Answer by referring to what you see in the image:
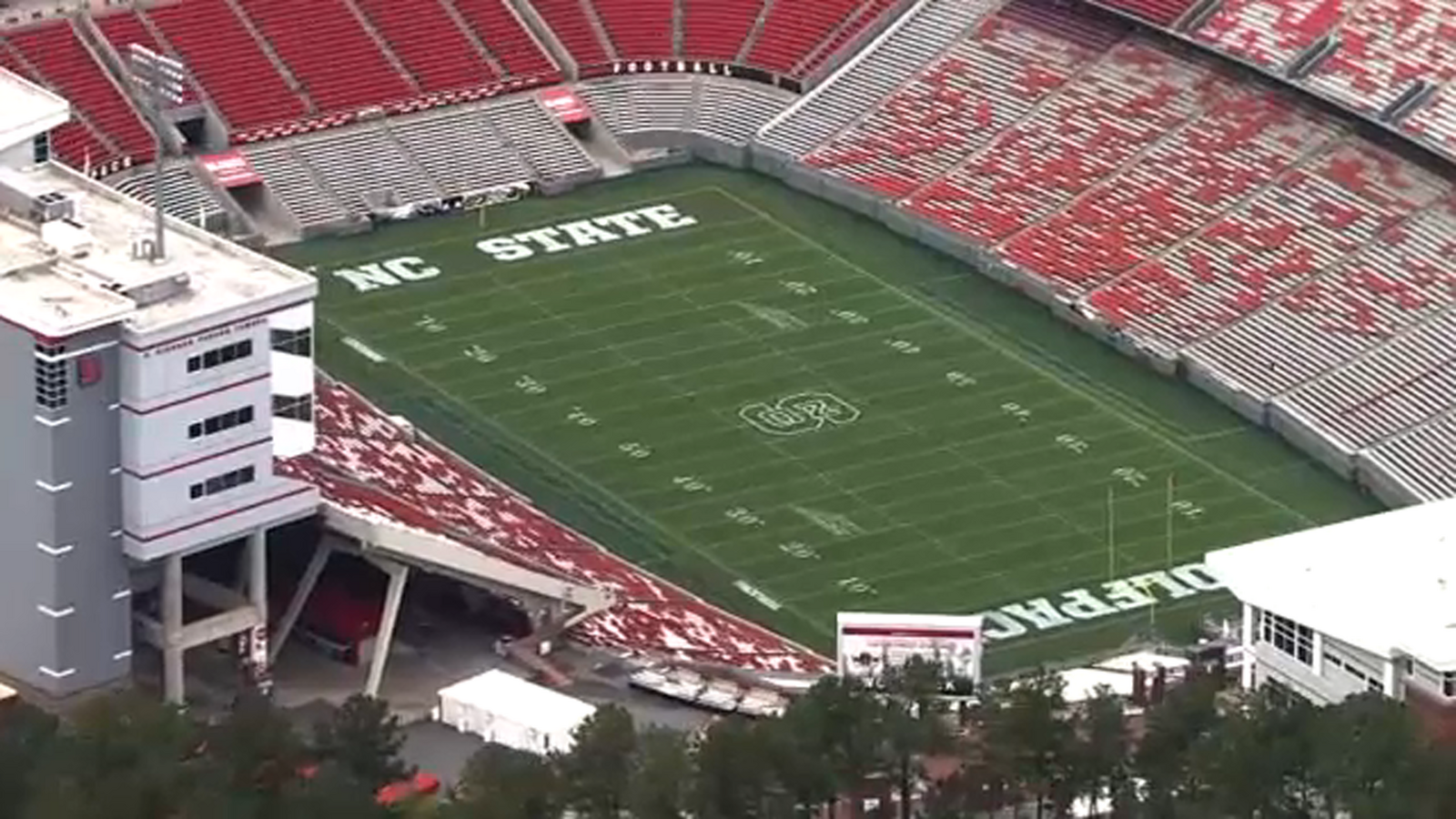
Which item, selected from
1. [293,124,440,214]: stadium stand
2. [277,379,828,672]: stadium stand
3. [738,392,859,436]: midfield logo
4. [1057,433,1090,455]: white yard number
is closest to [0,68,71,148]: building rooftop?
[277,379,828,672]: stadium stand

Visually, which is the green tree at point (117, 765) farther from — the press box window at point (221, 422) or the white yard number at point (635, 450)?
the white yard number at point (635, 450)

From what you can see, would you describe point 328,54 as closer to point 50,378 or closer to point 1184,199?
point 1184,199

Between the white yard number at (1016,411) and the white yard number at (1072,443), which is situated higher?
the white yard number at (1016,411)

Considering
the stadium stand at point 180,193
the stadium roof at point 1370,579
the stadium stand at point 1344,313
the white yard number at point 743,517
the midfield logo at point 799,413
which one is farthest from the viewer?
the stadium stand at point 180,193

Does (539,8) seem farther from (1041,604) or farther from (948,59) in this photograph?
(1041,604)

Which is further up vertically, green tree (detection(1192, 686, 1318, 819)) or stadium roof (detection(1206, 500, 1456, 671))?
stadium roof (detection(1206, 500, 1456, 671))

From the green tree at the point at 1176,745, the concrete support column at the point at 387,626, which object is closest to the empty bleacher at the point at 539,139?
the concrete support column at the point at 387,626

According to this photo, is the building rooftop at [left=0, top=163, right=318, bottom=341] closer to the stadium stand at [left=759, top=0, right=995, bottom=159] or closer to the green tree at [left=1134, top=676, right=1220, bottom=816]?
the green tree at [left=1134, top=676, right=1220, bottom=816]
